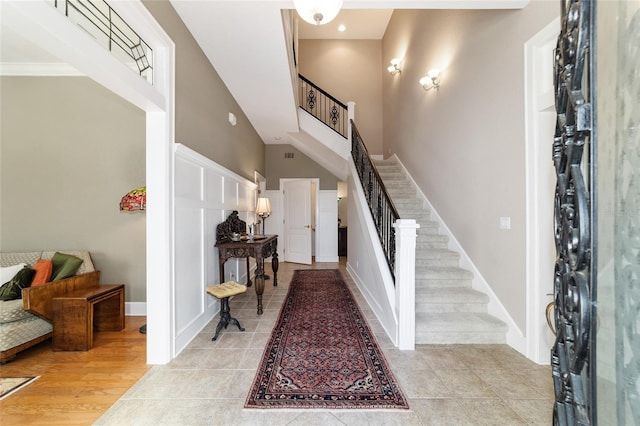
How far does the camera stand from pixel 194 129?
9.14 feet

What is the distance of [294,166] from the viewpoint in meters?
7.07

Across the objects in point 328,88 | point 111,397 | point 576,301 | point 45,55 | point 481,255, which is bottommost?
point 111,397

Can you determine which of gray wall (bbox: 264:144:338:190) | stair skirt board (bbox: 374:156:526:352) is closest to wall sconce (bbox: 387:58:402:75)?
gray wall (bbox: 264:144:338:190)

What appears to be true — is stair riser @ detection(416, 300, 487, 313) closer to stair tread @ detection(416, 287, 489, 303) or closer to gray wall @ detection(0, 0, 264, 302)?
stair tread @ detection(416, 287, 489, 303)

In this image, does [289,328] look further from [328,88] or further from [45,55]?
[328,88]

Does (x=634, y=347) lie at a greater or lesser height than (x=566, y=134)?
lesser

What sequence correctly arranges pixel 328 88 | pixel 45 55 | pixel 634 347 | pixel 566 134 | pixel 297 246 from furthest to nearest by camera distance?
pixel 328 88 < pixel 297 246 < pixel 45 55 < pixel 566 134 < pixel 634 347

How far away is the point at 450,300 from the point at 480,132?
1972mm

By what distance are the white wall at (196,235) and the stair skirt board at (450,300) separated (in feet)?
7.63

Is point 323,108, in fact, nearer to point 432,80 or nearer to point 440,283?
point 432,80

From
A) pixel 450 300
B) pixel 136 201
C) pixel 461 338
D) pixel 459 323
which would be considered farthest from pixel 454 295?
pixel 136 201

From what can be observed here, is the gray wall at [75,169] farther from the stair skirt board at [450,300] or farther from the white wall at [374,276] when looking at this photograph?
the stair skirt board at [450,300]

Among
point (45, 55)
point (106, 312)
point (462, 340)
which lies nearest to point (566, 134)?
point (462, 340)

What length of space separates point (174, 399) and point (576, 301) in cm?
229
